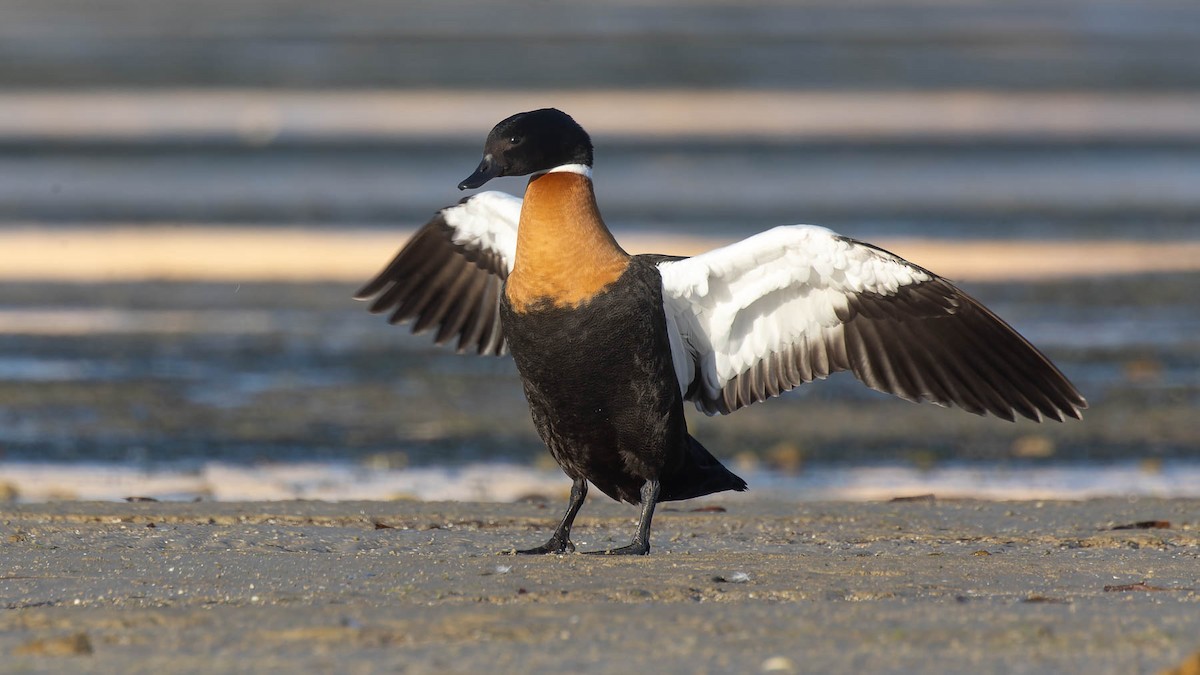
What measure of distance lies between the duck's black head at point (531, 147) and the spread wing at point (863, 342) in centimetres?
67

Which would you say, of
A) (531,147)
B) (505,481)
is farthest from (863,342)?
(505,481)

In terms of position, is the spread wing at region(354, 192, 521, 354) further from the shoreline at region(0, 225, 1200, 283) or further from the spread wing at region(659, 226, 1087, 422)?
the shoreline at region(0, 225, 1200, 283)

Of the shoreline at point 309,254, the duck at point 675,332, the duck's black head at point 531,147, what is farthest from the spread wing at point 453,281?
the shoreline at point 309,254

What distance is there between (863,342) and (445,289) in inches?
70.7

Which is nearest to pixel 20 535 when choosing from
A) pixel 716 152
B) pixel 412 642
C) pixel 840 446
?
pixel 412 642

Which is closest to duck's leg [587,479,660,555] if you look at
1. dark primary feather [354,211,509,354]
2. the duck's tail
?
the duck's tail

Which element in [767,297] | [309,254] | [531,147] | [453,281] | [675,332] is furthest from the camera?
[309,254]

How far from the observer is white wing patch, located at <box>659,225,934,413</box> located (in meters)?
6.79

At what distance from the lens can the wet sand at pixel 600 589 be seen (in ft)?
16.0

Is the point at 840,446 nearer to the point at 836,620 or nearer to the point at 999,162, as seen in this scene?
the point at 836,620

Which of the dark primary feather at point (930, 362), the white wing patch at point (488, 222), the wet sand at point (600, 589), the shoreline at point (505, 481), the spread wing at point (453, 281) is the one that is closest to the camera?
the wet sand at point (600, 589)

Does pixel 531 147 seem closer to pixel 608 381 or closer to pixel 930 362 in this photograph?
pixel 608 381

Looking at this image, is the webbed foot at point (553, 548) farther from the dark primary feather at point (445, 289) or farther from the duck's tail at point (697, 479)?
the dark primary feather at point (445, 289)

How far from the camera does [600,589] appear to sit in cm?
577
